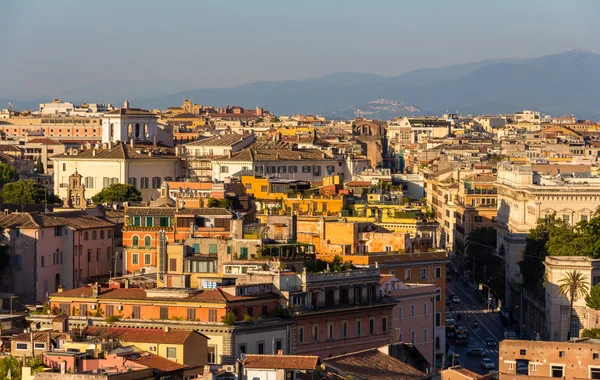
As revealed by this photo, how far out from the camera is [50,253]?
61500 millimetres

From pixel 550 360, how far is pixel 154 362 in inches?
631

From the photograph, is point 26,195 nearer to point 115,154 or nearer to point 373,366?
point 115,154

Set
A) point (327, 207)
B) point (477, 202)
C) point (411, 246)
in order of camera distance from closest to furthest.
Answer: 1. point (411, 246)
2. point (327, 207)
3. point (477, 202)

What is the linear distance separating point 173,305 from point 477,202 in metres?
63.8

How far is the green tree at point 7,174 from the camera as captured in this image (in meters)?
116

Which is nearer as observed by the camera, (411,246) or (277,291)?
(277,291)

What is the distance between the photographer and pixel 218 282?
156 feet

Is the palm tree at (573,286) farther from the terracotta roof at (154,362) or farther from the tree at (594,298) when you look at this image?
the terracotta roof at (154,362)

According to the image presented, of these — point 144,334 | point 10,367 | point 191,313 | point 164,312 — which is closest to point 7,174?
point 164,312

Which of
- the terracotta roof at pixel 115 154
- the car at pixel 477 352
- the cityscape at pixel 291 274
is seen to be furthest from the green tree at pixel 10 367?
the terracotta roof at pixel 115 154

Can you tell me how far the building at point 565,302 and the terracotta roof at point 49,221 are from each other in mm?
16554

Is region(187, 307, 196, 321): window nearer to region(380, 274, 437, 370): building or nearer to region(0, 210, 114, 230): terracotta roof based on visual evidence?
region(380, 274, 437, 370): building

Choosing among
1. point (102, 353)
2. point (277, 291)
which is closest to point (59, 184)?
point (277, 291)

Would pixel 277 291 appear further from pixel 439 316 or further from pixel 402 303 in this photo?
pixel 439 316
